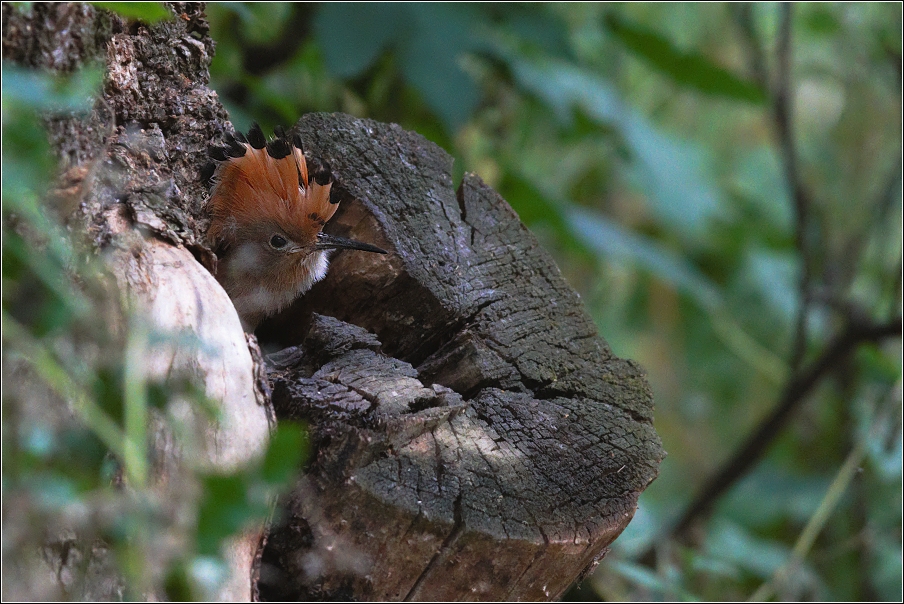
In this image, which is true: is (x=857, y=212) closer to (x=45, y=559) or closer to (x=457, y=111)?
(x=457, y=111)

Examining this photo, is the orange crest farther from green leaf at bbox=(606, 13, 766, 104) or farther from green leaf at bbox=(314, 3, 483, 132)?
green leaf at bbox=(606, 13, 766, 104)

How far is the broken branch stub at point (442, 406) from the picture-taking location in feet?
4.84

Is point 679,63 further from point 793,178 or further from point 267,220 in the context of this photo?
point 267,220

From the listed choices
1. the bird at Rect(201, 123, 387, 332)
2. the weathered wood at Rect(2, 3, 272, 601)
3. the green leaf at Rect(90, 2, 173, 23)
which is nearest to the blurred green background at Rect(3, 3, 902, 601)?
the bird at Rect(201, 123, 387, 332)

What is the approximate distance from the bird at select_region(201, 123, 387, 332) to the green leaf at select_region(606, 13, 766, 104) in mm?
2192

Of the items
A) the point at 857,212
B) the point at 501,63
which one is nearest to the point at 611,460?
the point at 501,63

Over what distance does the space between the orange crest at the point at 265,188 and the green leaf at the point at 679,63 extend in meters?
2.23

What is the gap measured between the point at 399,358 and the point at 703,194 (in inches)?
135

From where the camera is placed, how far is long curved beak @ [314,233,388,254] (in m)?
1.89

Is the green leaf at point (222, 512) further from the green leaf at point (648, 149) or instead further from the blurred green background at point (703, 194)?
the green leaf at point (648, 149)

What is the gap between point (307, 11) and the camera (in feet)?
11.7

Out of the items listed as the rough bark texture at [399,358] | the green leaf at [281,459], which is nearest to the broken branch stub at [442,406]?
the rough bark texture at [399,358]

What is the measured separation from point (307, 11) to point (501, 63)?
79 centimetres

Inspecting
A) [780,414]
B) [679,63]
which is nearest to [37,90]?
[679,63]
